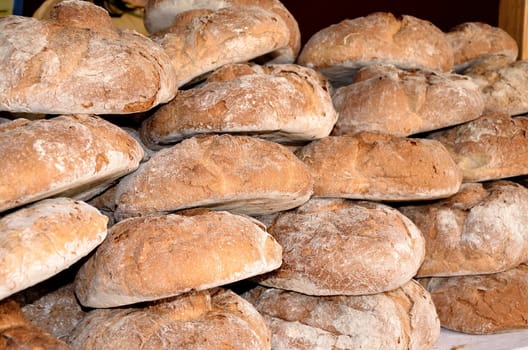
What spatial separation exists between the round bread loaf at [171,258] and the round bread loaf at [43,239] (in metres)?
0.11

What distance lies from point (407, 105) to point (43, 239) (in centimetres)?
140

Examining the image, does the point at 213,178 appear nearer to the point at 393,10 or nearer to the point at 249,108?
the point at 249,108

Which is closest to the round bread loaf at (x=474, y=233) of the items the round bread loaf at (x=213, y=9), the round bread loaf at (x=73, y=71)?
the round bread loaf at (x=213, y=9)

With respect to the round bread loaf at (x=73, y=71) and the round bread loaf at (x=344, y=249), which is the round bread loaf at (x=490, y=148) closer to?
the round bread loaf at (x=344, y=249)

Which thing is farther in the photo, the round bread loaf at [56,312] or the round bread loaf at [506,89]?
the round bread loaf at [506,89]

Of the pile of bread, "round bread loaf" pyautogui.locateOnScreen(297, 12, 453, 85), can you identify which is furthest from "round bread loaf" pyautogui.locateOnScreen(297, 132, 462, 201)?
"round bread loaf" pyautogui.locateOnScreen(297, 12, 453, 85)

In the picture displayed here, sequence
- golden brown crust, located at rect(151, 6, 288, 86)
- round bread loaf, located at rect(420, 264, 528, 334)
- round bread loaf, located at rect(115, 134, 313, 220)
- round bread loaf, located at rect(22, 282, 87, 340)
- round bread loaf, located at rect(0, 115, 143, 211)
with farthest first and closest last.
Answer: round bread loaf, located at rect(420, 264, 528, 334)
golden brown crust, located at rect(151, 6, 288, 86)
round bread loaf, located at rect(22, 282, 87, 340)
round bread loaf, located at rect(115, 134, 313, 220)
round bread loaf, located at rect(0, 115, 143, 211)

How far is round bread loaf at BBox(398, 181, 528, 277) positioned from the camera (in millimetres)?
2434

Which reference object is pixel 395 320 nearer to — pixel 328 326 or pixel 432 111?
pixel 328 326

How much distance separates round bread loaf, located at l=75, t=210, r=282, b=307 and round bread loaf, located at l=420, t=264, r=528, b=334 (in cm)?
94

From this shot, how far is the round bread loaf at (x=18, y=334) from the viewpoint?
1591 millimetres

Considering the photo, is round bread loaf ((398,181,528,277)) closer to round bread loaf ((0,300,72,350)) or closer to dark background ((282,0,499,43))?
round bread loaf ((0,300,72,350))

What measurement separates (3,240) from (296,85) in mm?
1022

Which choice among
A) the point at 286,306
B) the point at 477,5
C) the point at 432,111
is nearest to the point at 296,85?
the point at 432,111
